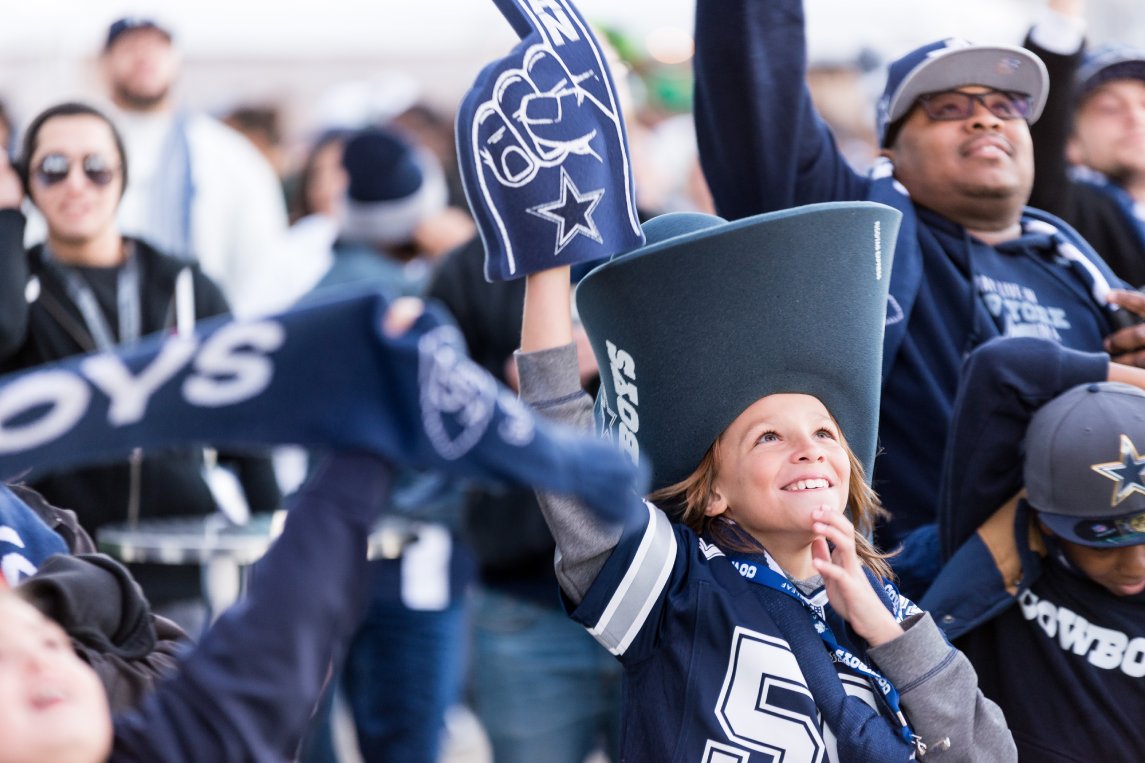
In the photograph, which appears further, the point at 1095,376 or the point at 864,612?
the point at 1095,376

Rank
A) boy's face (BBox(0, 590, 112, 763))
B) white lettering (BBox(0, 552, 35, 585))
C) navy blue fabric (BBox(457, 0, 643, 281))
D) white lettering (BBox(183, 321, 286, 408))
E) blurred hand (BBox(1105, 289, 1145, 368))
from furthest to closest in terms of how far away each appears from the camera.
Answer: blurred hand (BBox(1105, 289, 1145, 368))
navy blue fabric (BBox(457, 0, 643, 281))
white lettering (BBox(0, 552, 35, 585))
white lettering (BBox(183, 321, 286, 408))
boy's face (BBox(0, 590, 112, 763))

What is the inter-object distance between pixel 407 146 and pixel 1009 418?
3244mm

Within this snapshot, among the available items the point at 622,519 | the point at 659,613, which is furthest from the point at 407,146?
the point at 622,519

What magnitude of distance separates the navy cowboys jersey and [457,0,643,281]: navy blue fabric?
42 centimetres

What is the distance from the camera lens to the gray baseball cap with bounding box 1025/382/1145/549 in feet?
9.73

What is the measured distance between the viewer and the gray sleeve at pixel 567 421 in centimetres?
252

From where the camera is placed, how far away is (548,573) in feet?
15.4

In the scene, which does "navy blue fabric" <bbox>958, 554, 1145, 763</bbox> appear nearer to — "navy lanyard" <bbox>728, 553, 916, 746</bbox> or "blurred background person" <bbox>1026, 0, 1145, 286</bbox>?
"navy lanyard" <bbox>728, 553, 916, 746</bbox>

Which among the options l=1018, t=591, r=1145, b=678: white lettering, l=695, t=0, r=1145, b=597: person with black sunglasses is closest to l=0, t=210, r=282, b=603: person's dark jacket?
l=695, t=0, r=1145, b=597: person with black sunglasses

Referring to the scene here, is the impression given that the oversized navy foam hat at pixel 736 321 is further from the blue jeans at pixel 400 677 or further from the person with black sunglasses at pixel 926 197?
the blue jeans at pixel 400 677

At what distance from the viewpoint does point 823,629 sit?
2.63 meters

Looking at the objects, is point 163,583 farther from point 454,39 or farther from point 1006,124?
point 454,39

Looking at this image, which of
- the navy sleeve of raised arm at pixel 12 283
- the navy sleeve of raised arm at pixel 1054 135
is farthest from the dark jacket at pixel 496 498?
the navy sleeve of raised arm at pixel 1054 135

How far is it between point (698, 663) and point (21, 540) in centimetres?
97
